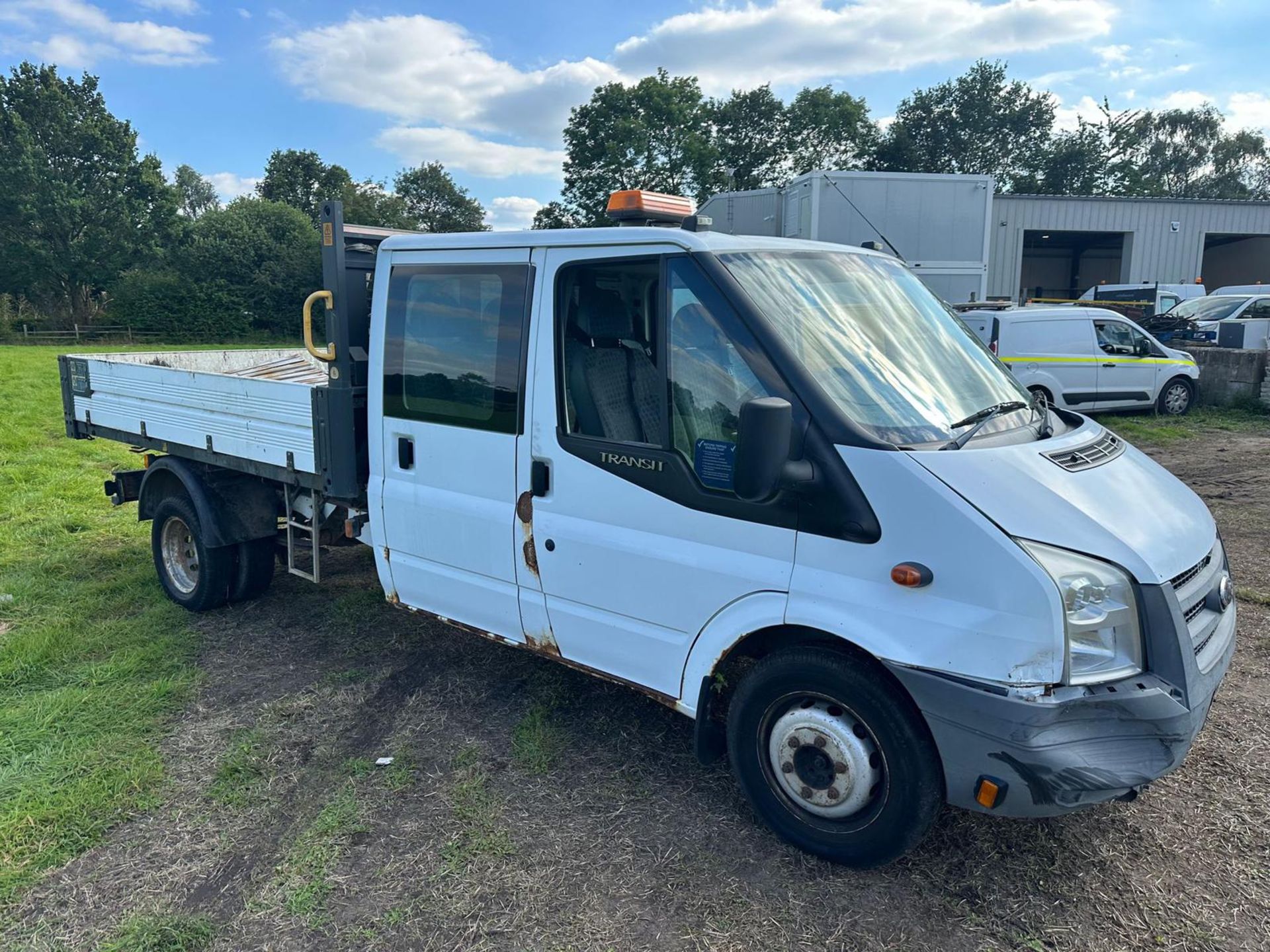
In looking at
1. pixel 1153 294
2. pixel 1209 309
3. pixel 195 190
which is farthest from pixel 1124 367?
pixel 195 190

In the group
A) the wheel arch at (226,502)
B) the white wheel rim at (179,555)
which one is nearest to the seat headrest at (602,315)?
the wheel arch at (226,502)

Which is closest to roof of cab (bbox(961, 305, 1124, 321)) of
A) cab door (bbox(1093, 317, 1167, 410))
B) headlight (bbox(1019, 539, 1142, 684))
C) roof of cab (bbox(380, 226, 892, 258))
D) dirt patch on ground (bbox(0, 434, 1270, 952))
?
cab door (bbox(1093, 317, 1167, 410))

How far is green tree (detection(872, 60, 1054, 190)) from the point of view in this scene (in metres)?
57.5

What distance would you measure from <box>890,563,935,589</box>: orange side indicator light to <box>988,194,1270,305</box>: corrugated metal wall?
105 feet

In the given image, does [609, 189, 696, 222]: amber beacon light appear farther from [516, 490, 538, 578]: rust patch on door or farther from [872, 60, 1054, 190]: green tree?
[872, 60, 1054, 190]: green tree

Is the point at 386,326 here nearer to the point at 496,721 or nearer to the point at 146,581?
the point at 496,721

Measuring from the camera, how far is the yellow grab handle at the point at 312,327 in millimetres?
4395

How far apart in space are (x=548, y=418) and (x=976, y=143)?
6354cm

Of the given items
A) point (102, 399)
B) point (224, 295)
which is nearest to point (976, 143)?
point (224, 295)

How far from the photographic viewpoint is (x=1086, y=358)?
545 inches

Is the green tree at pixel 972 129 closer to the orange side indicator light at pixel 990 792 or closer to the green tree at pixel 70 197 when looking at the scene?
the green tree at pixel 70 197

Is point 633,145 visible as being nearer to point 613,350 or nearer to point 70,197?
point 70,197

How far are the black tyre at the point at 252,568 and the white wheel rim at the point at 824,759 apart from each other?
4031 millimetres

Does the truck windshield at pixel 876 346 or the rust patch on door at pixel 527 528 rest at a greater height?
the truck windshield at pixel 876 346
